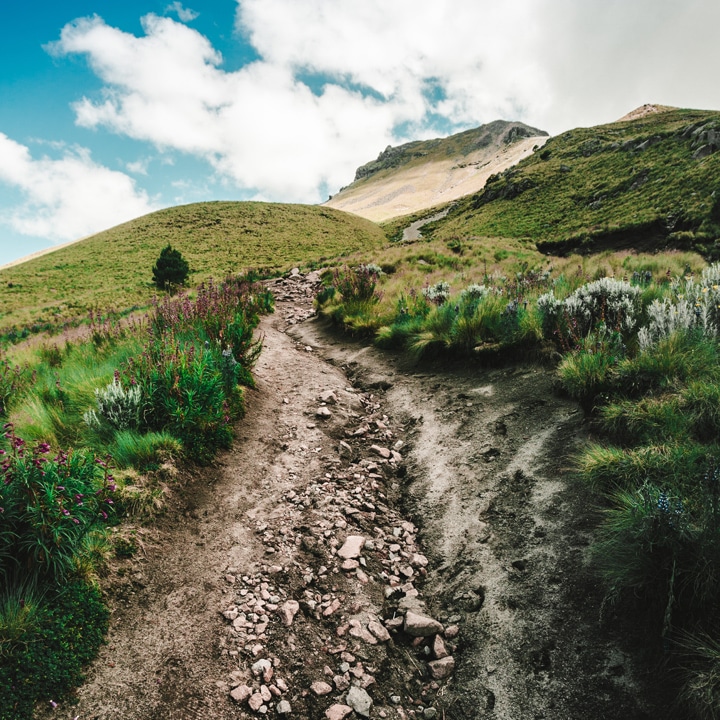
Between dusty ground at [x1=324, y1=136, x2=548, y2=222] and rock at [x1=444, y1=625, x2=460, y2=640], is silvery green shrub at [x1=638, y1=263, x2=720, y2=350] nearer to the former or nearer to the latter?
rock at [x1=444, y1=625, x2=460, y2=640]

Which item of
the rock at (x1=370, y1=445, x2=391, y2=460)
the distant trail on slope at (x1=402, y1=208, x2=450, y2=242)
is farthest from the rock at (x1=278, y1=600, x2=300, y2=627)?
the distant trail on slope at (x1=402, y1=208, x2=450, y2=242)

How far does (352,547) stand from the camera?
3.46 metres

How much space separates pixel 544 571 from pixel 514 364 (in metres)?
3.72

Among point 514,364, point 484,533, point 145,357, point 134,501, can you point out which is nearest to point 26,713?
point 134,501

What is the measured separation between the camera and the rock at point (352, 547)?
11.1ft

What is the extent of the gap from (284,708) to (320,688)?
229 mm

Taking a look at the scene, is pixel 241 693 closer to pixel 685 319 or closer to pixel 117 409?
pixel 117 409

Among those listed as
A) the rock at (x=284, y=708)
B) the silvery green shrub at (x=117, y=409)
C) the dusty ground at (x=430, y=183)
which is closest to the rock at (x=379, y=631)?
the rock at (x=284, y=708)

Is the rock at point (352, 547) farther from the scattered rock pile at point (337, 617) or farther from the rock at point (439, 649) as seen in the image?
the rock at point (439, 649)

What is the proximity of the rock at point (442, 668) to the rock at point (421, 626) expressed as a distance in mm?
178

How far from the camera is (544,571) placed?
2.76m

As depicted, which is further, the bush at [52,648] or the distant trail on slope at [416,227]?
the distant trail on slope at [416,227]

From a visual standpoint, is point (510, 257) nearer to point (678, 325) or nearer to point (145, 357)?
point (678, 325)

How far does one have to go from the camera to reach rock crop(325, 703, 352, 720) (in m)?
2.26
